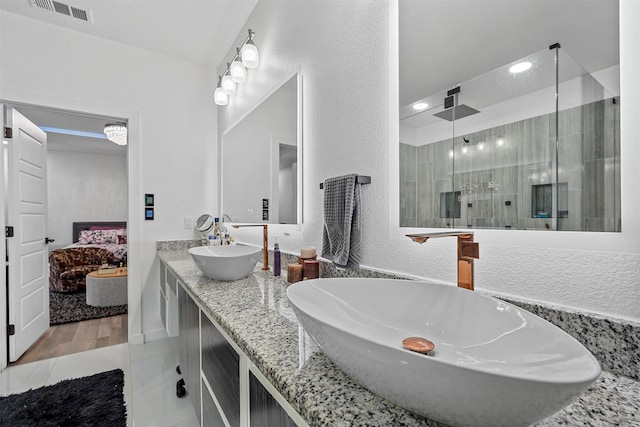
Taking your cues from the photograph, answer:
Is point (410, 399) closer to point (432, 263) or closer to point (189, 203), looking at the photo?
point (432, 263)

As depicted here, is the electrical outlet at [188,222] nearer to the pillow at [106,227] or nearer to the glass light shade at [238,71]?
the glass light shade at [238,71]

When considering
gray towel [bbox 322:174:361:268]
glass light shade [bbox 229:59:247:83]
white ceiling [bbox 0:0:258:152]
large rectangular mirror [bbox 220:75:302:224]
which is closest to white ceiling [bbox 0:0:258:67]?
white ceiling [bbox 0:0:258:152]

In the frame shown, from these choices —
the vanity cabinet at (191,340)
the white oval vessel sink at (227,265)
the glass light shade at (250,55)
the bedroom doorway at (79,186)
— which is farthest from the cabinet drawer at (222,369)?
the bedroom doorway at (79,186)

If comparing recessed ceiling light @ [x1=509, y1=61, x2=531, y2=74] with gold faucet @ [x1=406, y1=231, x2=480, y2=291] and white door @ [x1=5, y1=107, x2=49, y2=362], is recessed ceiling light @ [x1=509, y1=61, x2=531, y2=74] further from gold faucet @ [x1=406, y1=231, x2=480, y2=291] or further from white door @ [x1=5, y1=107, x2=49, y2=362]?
white door @ [x1=5, y1=107, x2=49, y2=362]

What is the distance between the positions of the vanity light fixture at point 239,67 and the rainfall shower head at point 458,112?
55.0 inches

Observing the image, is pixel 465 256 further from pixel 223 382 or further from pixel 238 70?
pixel 238 70

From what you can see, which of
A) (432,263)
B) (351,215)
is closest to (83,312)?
(351,215)

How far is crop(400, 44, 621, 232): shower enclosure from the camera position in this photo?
58 cm

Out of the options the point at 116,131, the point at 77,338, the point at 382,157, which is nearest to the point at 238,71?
the point at 382,157

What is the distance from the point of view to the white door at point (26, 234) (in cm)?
211

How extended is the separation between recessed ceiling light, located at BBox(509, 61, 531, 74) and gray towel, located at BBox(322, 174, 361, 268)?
0.54m

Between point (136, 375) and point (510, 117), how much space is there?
8.09ft

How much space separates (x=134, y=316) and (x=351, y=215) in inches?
90.0

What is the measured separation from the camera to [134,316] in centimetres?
241
